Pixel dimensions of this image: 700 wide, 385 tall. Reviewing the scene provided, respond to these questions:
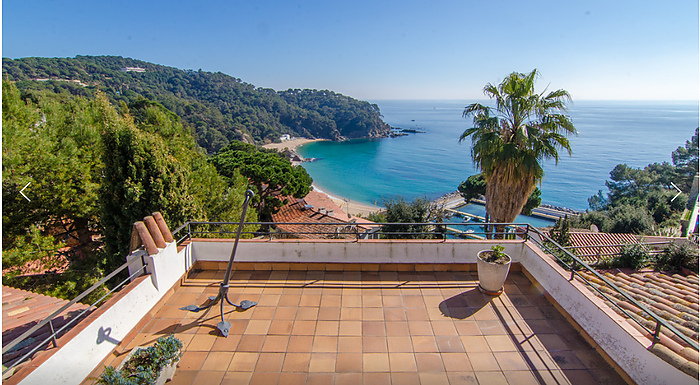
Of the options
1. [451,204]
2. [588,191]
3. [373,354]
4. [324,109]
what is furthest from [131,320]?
[324,109]

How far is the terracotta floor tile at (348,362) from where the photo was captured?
11.7 ft

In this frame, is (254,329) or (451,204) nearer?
(254,329)

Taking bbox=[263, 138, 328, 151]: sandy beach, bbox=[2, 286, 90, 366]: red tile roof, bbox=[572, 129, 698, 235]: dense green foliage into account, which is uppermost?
bbox=[2, 286, 90, 366]: red tile roof

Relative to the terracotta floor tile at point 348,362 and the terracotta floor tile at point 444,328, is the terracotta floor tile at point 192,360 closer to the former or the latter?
the terracotta floor tile at point 348,362

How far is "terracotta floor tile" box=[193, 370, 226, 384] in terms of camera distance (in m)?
3.41

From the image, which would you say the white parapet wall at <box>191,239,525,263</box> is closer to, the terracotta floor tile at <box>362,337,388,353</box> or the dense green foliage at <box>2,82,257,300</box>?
the terracotta floor tile at <box>362,337,388,353</box>

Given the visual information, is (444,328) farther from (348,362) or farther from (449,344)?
(348,362)

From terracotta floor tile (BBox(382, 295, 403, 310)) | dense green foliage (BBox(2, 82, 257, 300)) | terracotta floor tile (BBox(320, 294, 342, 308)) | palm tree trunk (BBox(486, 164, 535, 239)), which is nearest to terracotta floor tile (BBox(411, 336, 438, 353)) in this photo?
terracotta floor tile (BBox(382, 295, 403, 310))

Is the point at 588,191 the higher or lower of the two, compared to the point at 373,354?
lower

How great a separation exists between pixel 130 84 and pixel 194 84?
37576 millimetres

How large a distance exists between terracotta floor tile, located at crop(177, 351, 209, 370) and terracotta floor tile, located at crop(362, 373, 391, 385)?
5.92 feet

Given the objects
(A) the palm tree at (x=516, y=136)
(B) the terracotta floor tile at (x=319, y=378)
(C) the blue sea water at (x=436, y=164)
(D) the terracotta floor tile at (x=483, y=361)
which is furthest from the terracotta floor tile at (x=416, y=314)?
(C) the blue sea water at (x=436, y=164)

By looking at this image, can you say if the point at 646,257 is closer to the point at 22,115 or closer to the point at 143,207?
the point at 143,207

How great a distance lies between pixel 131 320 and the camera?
4.02 m
